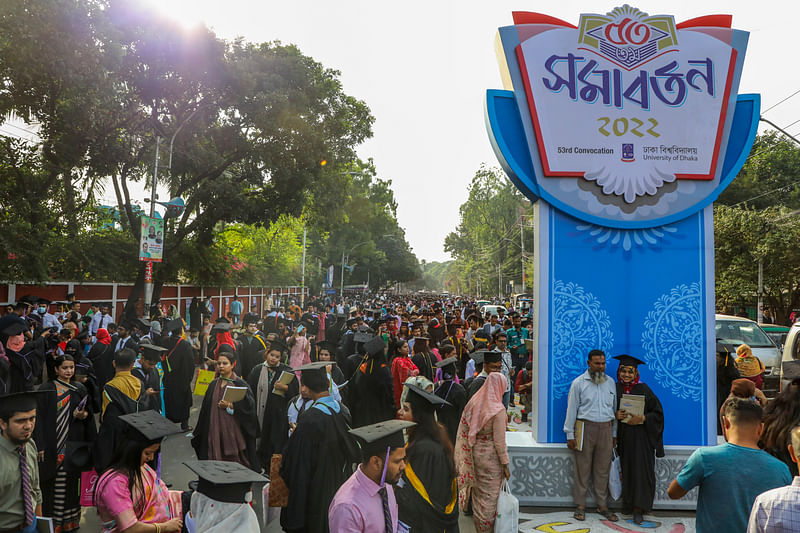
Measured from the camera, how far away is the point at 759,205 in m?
41.3

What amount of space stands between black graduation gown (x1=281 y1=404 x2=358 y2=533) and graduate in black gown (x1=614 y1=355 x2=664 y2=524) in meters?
3.59

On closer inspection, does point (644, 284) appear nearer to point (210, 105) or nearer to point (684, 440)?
point (684, 440)

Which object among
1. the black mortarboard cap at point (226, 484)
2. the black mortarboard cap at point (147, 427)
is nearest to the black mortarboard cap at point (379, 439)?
the black mortarboard cap at point (226, 484)

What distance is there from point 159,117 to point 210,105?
2056 millimetres

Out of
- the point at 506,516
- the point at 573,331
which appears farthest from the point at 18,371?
the point at 573,331

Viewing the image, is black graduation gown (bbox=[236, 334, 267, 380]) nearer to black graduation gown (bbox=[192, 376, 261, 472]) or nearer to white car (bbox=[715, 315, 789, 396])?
black graduation gown (bbox=[192, 376, 261, 472])

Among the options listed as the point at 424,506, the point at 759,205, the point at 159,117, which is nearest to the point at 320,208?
the point at 159,117

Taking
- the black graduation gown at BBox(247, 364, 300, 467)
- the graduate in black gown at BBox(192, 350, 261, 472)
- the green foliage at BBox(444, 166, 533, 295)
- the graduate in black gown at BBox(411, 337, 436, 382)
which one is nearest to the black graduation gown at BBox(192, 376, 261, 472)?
the graduate in black gown at BBox(192, 350, 261, 472)

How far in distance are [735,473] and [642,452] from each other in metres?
3.18

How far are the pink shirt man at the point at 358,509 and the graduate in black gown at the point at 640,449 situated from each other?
4257mm

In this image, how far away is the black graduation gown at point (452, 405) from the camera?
6734 millimetres

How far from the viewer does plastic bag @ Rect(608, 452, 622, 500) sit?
6719 millimetres

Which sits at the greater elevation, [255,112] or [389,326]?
[255,112]

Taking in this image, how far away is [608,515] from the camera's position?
666cm
